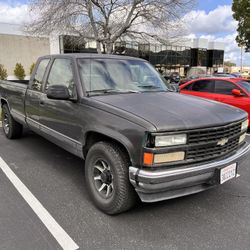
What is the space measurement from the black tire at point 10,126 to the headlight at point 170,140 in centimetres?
443

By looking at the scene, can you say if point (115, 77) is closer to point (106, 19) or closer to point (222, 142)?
point (222, 142)

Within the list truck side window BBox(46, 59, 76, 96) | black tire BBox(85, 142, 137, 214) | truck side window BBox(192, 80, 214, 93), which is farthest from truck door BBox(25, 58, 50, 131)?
truck side window BBox(192, 80, 214, 93)

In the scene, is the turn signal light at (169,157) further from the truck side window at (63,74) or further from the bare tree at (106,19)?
the bare tree at (106,19)

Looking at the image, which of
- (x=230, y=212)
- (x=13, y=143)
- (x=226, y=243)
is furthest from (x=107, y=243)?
(x=13, y=143)

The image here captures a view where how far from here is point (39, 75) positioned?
4.86 metres

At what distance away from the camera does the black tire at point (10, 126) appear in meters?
6.18

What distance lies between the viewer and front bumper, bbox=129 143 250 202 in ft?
8.75

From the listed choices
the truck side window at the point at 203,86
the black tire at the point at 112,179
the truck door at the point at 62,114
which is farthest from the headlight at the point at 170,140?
the truck side window at the point at 203,86

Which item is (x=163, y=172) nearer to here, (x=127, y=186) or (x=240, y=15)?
(x=127, y=186)

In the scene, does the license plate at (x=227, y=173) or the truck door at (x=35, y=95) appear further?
the truck door at (x=35, y=95)

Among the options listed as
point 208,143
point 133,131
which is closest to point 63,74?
point 133,131

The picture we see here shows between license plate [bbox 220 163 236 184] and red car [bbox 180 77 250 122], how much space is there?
4.44 m

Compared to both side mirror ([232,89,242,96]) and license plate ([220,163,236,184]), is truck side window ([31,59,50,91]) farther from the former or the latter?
side mirror ([232,89,242,96])

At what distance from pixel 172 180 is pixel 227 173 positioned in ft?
2.64
